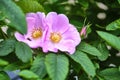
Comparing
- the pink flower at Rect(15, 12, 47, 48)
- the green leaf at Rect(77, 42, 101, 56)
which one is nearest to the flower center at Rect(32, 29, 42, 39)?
the pink flower at Rect(15, 12, 47, 48)

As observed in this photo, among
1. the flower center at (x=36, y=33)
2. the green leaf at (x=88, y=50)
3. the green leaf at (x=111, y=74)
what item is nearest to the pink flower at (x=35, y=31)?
the flower center at (x=36, y=33)

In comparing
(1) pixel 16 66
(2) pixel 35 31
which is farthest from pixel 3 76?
(2) pixel 35 31

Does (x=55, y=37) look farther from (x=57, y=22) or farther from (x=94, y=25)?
(x=94, y=25)

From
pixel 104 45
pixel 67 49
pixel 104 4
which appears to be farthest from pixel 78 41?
pixel 104 4

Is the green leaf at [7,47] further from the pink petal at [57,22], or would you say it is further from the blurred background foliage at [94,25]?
the pink petal at [57,22]

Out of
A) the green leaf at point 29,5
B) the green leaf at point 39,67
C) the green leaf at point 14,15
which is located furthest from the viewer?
the green leaf at point 29,5

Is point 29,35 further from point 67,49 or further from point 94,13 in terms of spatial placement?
point 94,13

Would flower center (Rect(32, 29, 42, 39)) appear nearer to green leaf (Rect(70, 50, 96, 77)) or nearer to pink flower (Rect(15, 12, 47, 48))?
pink flower (Rect(15, 12, 47, 48))
